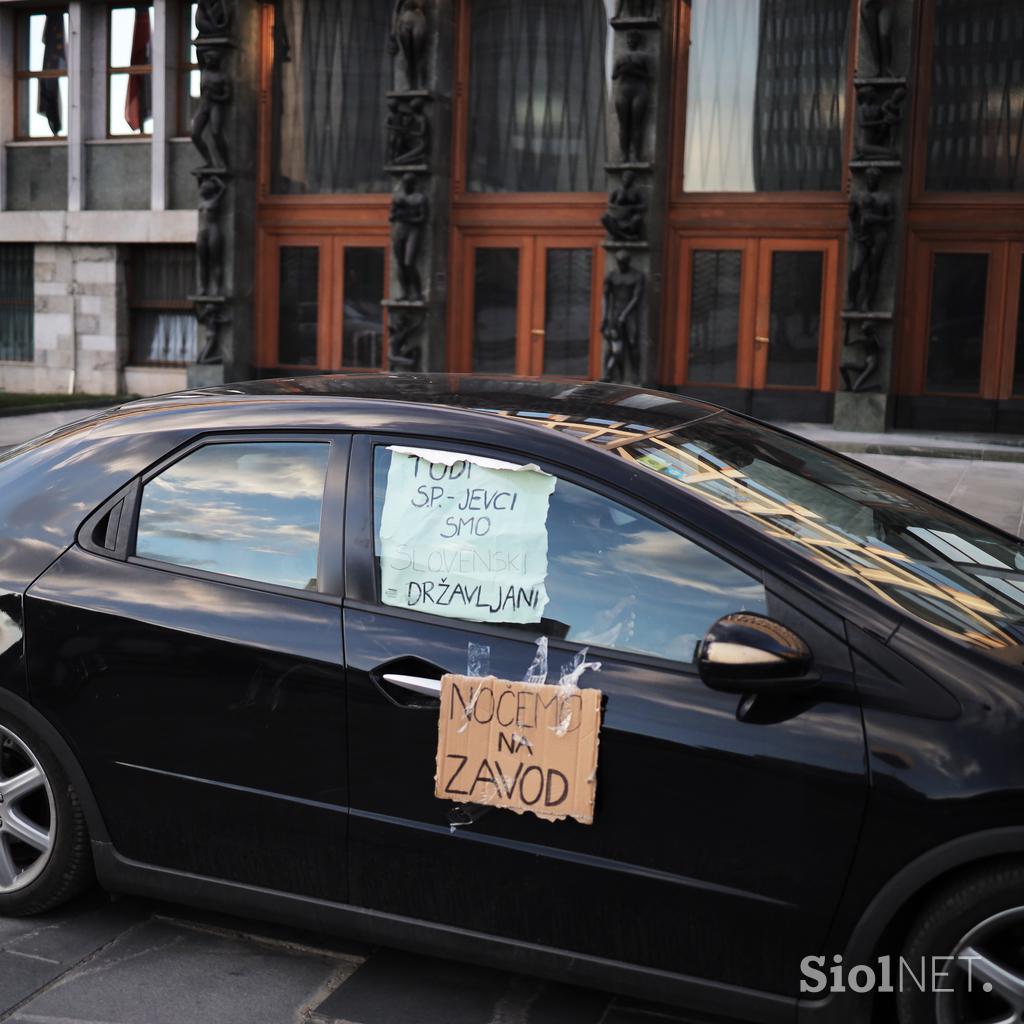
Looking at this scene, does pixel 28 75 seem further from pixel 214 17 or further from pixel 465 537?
pixel 465 537

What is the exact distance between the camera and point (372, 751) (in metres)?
3.15

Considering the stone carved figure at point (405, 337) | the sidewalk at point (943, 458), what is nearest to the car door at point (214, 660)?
the sidewalk at point (943, 458)

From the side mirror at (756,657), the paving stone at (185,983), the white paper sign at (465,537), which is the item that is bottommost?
the paving stone at (185,983)

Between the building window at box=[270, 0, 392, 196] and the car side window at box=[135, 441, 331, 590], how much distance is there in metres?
16.8

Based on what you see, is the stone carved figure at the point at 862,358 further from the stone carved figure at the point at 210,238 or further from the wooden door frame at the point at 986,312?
Result: the stone carved figure at the point at 210,238

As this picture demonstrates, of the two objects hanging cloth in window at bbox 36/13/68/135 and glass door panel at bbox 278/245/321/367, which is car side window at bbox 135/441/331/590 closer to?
glass door panel at bbox 278/245/321/367

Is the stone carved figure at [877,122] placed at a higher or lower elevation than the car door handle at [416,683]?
higher

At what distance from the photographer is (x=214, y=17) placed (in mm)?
19594

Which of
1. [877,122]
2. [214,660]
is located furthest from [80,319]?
[214,660]

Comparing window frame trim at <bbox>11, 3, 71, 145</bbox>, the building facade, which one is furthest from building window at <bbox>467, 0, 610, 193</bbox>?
window frame trim at <bbox>11, 3, 71, 145</bbox>

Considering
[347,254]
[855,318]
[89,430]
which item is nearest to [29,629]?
[89,430]

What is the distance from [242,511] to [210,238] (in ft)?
57.1

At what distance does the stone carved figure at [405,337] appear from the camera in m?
18.7

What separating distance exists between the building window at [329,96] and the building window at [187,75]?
7.18 ft
